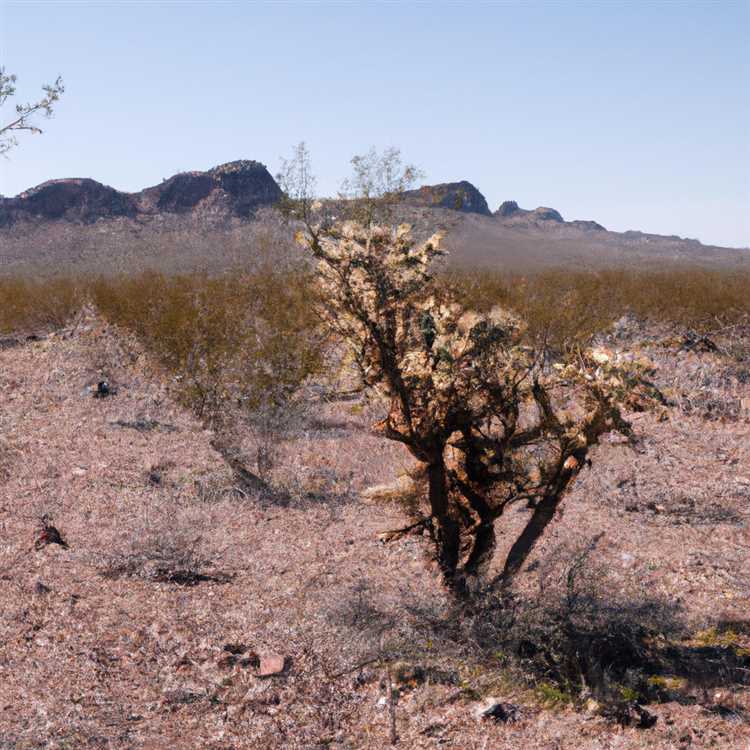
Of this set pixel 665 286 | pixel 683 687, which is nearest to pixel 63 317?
pixel 665 286

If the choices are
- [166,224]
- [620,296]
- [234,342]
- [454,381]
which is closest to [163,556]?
[454,381]

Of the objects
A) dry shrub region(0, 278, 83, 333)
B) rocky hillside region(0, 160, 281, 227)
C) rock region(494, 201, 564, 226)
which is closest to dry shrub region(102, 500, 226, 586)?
dry shrub region(0, 278, 83, 333)

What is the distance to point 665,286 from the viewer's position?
22172mm

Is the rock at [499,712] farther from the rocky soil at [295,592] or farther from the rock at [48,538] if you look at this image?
the rock at [48,538]

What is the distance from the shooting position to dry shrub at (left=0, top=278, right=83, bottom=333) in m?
22.8

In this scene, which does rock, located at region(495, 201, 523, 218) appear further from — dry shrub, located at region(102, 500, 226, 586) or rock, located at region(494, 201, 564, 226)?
dry shrub, located at region(102, 500, 226, 586)

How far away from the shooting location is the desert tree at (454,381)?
16.5 ft

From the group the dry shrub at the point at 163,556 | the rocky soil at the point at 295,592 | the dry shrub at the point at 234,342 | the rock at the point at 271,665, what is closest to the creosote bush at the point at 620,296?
the dry shrub at the point at 234,342

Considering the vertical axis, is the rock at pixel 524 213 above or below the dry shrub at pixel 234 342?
above

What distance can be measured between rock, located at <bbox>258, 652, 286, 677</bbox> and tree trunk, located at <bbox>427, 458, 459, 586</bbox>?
1.41 m

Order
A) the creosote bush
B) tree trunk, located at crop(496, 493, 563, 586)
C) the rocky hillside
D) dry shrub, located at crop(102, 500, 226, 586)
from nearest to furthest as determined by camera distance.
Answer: tree trunk, located at crop(496, 493, 563, 586)
dry shrub, located at crop(102, 500, 226, 586)
the creosote bush
the rocky hillside

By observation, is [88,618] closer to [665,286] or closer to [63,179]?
[665,286]

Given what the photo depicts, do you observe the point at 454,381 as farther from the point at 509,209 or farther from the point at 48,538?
the point at 509,209

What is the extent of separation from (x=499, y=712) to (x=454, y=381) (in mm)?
2126
